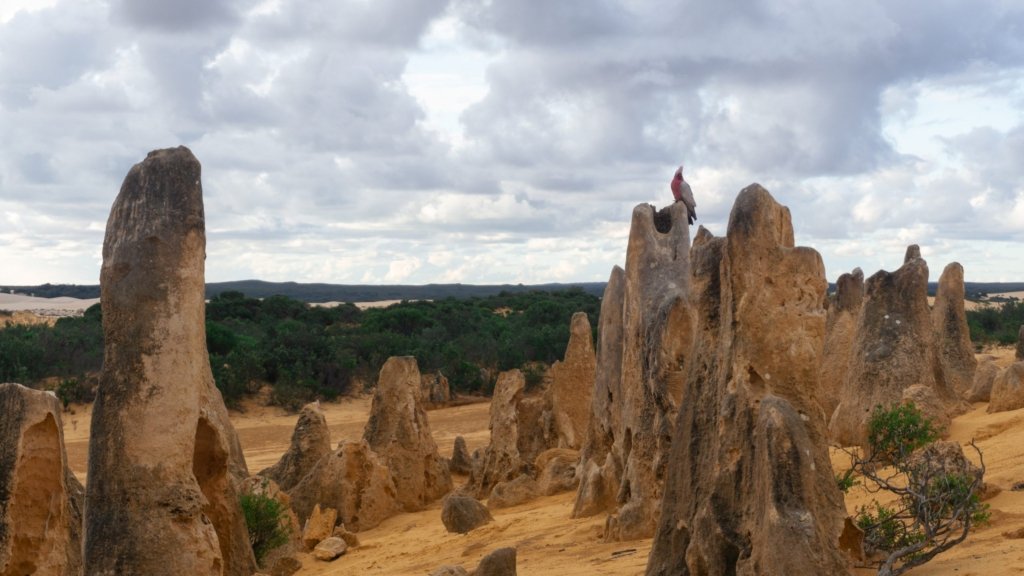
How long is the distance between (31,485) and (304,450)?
23.2 feet

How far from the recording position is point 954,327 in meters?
17.2

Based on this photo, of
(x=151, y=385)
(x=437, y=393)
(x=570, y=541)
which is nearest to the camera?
(x=151, y=385)

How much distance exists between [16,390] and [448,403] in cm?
1992

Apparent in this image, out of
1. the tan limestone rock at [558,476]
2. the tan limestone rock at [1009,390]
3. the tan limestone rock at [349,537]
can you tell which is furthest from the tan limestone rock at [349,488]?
the tan limestone rock at [1009,390]

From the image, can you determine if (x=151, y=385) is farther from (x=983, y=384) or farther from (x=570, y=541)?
(x=983, y=384)

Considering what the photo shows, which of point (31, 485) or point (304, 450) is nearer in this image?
point (31, 485)

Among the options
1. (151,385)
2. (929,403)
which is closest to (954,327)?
(929,403)

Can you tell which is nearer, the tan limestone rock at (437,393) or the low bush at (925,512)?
the low bush at (925,512)

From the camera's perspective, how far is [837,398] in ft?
47.5

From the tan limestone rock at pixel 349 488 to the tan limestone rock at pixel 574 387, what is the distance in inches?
130

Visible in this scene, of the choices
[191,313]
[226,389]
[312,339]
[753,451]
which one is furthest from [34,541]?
[312,339]

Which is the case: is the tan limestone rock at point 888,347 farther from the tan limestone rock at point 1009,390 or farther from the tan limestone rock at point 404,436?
the tan limestone rock at point 404,436

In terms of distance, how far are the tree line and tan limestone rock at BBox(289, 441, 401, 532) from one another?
12.3 metres

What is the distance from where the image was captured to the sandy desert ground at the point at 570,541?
23.8 feet
